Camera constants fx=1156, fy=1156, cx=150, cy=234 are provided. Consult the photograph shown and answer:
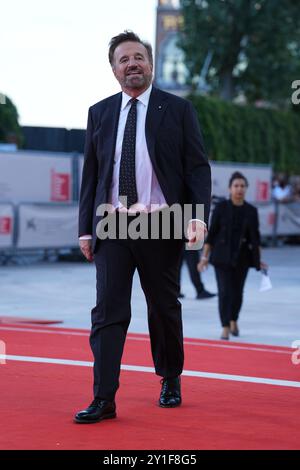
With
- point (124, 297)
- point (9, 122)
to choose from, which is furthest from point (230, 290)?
point (9, 122)

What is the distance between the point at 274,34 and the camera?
51.3 meters

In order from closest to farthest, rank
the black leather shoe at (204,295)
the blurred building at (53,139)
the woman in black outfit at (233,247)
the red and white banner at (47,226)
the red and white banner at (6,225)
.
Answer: the woman in black outfit at (233,247) < the black leather shoe at (204,295) < the red and white banner at (6,225) < the red and white banner at (47,226) < the blurred building at (53,139)

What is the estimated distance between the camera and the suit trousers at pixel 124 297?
6.25 metres

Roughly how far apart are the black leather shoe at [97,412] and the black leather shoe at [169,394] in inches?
17.6

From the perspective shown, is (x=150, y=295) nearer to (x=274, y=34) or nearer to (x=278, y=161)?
(x=278, y=161)

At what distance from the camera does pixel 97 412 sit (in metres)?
6.13

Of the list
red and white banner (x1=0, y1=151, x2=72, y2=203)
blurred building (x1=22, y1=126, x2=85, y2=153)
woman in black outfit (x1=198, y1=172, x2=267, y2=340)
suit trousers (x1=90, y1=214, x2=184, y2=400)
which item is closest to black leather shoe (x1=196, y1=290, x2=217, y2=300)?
woman in black outfit (x1=198, y1=172, x2=267, y2=340)

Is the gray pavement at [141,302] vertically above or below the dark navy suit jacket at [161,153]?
below

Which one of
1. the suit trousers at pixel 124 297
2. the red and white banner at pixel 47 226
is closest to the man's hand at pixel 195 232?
the suit trousers at pixel 124 297

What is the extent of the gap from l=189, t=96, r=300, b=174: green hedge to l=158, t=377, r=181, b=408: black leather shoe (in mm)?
29159

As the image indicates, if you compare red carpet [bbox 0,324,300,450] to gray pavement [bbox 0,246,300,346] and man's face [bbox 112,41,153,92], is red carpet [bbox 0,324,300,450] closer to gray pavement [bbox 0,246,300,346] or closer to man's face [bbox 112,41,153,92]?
man's face [bbox 112,41,153,92]

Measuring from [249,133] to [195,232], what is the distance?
3259 centimetres

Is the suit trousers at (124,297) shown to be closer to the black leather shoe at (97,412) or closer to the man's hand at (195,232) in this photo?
the black leather shoe at (97,412)

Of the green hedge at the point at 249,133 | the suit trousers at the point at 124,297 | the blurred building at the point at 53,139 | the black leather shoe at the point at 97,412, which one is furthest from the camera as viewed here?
the green hedge at the point at 249,133
